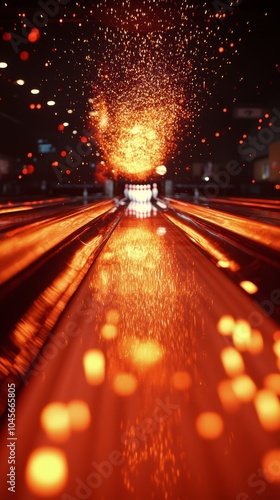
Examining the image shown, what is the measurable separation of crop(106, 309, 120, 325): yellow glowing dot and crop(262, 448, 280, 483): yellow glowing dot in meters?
1.18

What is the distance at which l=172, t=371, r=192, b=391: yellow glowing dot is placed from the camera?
1.57m

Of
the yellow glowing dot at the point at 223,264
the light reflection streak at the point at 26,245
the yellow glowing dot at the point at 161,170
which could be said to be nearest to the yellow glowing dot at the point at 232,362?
the light reflection streak at the point at 26,245

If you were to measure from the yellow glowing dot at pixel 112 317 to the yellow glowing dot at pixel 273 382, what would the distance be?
2.66 ft

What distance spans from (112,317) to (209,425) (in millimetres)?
1111

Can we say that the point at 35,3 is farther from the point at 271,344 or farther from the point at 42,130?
the point at 42,130

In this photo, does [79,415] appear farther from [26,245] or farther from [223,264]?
[223,264]

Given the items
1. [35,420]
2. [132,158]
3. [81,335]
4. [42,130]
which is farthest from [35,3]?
[42,130]

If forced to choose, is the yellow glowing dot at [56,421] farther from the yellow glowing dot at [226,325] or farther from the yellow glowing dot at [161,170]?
the yellow glowing dot at [161,170]

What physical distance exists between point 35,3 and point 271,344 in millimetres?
5883

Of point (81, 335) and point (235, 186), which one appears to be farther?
point (235, 186)

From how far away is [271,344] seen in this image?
198 cm

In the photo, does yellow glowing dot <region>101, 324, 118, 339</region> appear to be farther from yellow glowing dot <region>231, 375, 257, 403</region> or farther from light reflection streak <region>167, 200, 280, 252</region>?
light reflection streak <region>167, 200, 280, 252</region>

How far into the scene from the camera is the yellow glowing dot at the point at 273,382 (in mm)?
1563

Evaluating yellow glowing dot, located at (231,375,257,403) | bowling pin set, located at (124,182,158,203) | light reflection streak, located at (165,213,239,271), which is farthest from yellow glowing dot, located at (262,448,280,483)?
bowling pin set, located at (124,182,158,203)
